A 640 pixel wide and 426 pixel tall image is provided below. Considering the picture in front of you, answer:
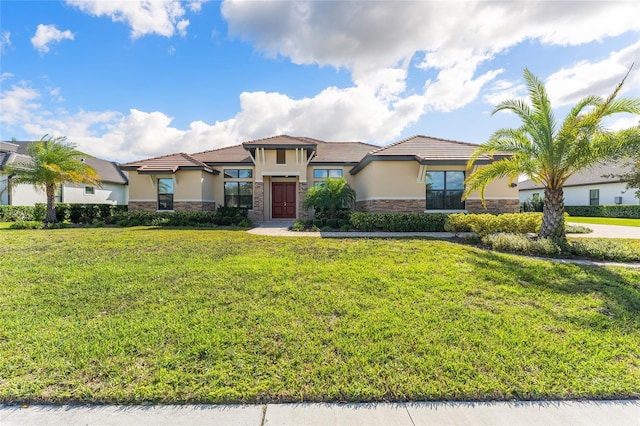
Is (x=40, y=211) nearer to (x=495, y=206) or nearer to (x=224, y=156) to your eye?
(x=224, y=156)

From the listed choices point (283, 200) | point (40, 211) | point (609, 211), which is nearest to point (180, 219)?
point (283, 200)

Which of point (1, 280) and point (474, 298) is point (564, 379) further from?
point (1, 280)

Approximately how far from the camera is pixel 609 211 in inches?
940

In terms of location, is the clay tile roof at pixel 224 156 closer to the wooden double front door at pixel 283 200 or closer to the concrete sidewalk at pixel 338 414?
the wooden double front door at pixel 283 200

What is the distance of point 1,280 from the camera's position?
5395mm

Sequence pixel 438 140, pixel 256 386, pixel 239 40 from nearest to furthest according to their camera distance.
Result: pixel 256 386 < pixel 239 40 < pixel 438 140

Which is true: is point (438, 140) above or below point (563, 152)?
above

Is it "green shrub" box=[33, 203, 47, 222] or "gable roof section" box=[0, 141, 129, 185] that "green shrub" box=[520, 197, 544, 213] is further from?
"gable roof section" box=[0, 141, 129, 185]

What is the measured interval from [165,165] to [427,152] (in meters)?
14.5

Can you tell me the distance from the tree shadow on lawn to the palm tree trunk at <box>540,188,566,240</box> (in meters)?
2.26

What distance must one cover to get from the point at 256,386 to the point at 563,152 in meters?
10.6

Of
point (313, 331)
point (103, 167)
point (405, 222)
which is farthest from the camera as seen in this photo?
point (103, 167)

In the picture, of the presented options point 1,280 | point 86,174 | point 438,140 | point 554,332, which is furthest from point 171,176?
point 554,332

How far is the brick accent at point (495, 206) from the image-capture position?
44.6 ft
